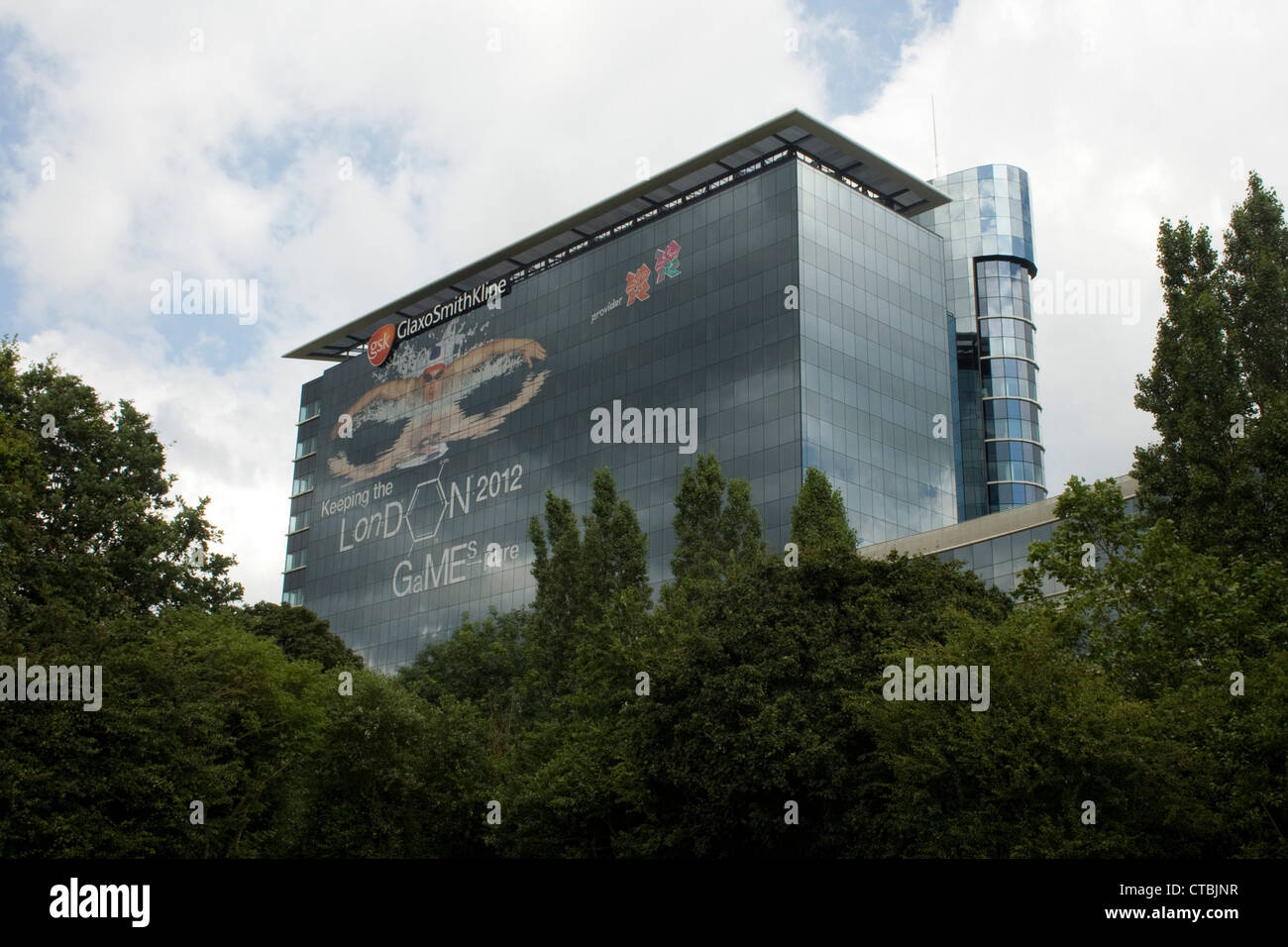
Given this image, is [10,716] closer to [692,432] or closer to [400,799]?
[400,799]

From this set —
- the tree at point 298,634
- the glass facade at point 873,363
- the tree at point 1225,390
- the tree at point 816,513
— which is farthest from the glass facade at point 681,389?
the tree at point 1225,390

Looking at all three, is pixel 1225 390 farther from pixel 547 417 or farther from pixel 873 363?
pixel 547 417

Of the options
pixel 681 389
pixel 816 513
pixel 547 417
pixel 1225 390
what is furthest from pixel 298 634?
pixel 1225 390

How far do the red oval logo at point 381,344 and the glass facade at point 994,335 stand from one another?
54700 mm

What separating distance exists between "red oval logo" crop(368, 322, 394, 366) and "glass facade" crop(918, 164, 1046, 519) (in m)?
54.7

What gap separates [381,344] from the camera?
123m

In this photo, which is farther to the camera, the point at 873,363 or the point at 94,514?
the point at 873,363

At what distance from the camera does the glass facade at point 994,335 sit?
113938 mm

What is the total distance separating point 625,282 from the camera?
100875 mm

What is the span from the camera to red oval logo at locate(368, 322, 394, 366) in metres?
122

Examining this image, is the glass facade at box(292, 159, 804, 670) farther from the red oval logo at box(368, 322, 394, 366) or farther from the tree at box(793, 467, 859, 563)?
the tree at box(793, 467, 859, 563)

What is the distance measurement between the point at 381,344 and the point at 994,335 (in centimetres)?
5993

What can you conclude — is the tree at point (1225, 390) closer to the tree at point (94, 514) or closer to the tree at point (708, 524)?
the tree at point (708, 524)
